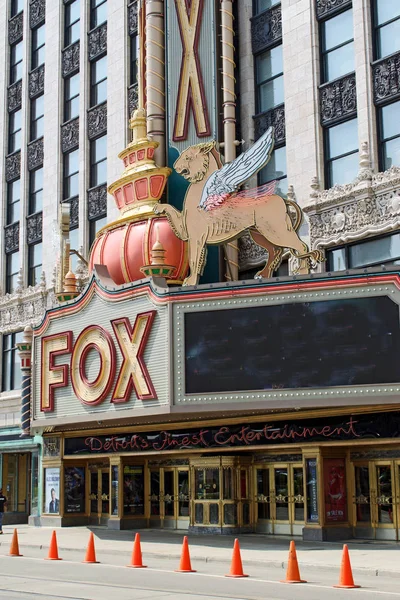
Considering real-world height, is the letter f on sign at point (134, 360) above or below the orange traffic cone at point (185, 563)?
above

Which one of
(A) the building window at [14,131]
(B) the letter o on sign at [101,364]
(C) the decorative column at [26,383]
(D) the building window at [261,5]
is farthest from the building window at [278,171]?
(A) the building window at [14,131]

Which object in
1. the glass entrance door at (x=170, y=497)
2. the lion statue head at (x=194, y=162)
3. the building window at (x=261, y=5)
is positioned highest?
the building window at (x=261, y=5)

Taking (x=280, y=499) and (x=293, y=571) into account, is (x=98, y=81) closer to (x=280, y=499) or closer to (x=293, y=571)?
(x=280, y=499)

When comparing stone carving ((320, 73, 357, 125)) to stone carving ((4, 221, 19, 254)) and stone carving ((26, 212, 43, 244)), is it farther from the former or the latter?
stone carving ((4, 221, 19, 254))

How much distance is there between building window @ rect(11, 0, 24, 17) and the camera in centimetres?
4534

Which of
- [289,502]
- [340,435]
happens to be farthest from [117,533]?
[340,435]

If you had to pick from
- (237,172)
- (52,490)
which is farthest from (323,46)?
(52,490)

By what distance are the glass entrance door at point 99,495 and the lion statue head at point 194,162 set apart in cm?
1255

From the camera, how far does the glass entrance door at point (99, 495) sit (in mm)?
33719

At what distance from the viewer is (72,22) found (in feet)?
135

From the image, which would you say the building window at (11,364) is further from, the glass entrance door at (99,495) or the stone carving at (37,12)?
the stone carving at (37,12)

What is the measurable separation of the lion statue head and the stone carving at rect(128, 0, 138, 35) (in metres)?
11.4

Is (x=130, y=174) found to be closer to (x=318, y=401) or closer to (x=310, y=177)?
(x=310, y=177)

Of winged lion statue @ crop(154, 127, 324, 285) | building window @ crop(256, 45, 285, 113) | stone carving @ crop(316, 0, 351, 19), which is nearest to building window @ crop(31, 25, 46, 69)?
building window @ crop(256, 45, 285, 113)
